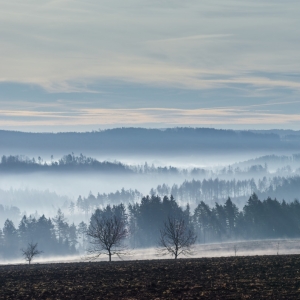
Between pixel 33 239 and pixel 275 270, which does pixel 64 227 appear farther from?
pixel 275 270

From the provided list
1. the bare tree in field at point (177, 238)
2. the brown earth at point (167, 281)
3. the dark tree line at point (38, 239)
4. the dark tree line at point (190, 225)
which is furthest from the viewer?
the dark tree line at point (38, 239)

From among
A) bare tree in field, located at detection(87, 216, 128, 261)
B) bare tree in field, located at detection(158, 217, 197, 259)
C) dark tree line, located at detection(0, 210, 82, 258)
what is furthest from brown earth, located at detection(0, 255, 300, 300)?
dark tree line, located at detection(0, 210, 82, 258)

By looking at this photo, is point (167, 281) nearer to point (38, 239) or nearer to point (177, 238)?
point (177, 238)

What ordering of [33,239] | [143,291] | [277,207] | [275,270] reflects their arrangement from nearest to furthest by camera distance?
1. [143,291]
2. [275,270]
3. [277,207]
4. [33,239]

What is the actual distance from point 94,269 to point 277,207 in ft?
309

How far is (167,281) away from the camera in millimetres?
37094

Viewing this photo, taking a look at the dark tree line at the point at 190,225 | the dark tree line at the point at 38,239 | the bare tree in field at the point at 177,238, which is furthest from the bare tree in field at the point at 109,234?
the dark tree line at the point at 38,239

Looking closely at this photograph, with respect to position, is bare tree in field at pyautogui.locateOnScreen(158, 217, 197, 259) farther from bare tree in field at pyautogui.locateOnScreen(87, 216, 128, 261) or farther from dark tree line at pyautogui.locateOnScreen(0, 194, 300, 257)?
dark tree line at pyautogui.locateOnScreen(0, 194, 300, 257)

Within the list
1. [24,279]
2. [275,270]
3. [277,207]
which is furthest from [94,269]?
[277,207]

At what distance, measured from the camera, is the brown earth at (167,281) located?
32.1 metres

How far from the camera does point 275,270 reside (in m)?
39.8

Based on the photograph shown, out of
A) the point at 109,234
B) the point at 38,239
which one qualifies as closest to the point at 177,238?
the point at 109,234

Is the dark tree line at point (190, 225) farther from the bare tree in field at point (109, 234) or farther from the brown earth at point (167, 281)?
the brown earth at point (167, 281)

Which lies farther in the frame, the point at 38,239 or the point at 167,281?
the point at 38,239
